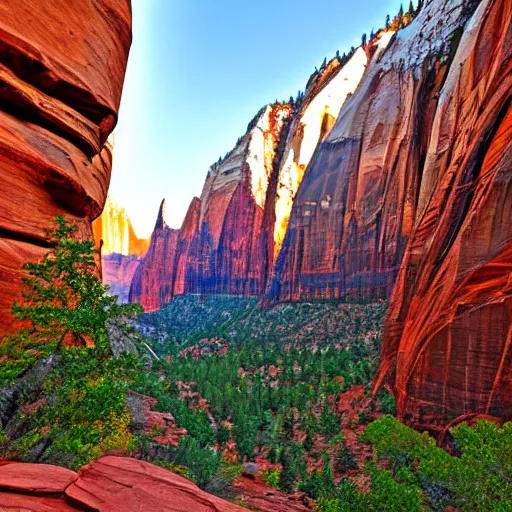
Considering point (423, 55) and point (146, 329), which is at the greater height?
point (423, 55)

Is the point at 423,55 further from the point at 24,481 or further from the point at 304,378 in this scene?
the point at 24,481

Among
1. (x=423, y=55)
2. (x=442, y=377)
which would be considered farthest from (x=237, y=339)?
(x=423, y=55)

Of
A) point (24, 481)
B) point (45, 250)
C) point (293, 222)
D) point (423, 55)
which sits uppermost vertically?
point (423, 55)

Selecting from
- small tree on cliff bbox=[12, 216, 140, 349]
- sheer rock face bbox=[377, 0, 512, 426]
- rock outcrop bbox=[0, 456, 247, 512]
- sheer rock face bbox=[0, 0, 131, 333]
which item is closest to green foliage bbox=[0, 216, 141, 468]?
small tree on cliff bbox=[12, 216, 140, 349]

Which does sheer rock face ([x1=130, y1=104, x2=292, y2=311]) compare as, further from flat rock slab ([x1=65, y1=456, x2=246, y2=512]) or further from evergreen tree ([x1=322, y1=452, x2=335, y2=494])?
flat rock slab ([x1=65, y1=456, x2=246, y2=512])

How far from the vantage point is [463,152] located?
1336 centimetres

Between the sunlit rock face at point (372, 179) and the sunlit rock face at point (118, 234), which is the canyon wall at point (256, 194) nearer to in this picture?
the sunlit rock face at point (372, 179)

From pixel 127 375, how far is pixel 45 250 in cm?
514

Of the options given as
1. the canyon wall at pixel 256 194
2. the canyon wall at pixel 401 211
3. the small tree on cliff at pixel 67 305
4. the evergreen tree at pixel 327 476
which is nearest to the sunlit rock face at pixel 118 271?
the canyon wall at pixel 401 211

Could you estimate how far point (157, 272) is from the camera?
316ft

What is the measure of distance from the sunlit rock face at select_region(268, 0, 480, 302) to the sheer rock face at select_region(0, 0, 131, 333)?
2972 centimetres

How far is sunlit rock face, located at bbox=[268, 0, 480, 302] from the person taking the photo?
32.9 meters

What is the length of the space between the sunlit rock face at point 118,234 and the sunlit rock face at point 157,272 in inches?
1287

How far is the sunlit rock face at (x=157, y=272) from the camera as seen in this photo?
9261cm
